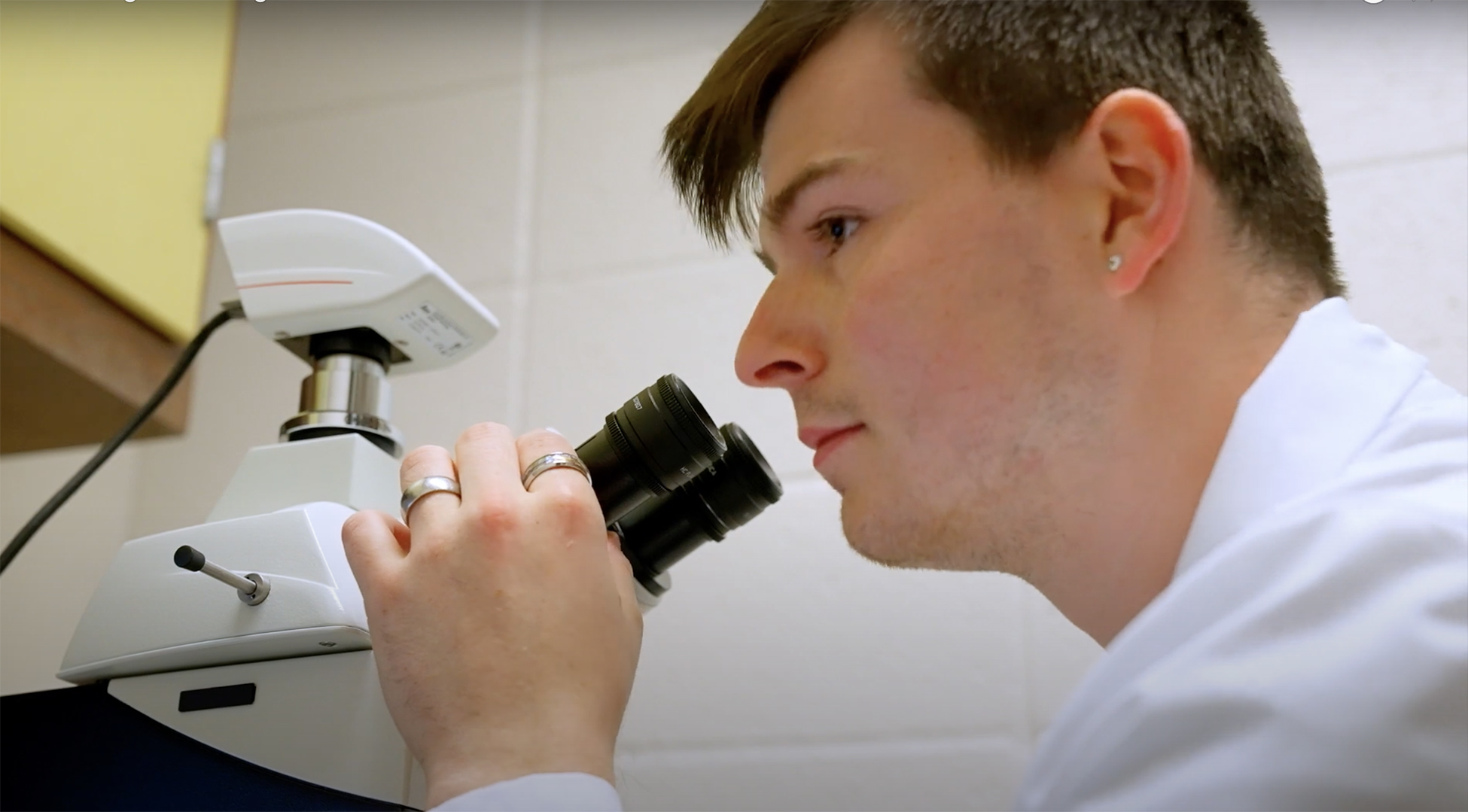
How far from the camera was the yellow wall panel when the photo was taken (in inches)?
37.6

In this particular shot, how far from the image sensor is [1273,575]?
591 mm

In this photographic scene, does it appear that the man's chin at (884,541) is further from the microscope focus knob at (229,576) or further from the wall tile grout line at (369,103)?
the wall tile grout line at (369,103)

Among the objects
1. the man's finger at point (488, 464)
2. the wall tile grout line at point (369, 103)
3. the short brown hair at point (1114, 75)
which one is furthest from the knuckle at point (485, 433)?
the wall tile grout line at point (369, 103)

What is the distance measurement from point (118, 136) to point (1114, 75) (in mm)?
829

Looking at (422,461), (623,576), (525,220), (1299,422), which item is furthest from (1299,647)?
(525,220)

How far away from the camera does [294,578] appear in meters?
0.75

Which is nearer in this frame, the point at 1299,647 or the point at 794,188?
the point at 1299,647

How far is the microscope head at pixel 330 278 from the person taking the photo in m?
0.90

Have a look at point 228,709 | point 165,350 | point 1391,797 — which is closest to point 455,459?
point 228,709

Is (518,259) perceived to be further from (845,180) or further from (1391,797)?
(1391,797)

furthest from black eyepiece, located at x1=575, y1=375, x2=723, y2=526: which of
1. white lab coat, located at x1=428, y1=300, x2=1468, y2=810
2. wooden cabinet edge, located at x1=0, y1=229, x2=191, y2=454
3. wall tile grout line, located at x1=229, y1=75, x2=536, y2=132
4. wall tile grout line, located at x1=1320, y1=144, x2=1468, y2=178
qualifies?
wall tile grout line, located at x1=229, y1=75, x2=536, y2=132

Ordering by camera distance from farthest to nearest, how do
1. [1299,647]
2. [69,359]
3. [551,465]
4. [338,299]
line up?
[69,359] → [338,299] → [551,465] → [1299,647]

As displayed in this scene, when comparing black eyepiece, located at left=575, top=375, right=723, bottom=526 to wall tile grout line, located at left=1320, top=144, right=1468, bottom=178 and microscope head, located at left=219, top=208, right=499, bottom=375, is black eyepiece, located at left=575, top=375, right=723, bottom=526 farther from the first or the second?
wall tile grout line, located at left=1320, top=144, right=1468, bottom=178

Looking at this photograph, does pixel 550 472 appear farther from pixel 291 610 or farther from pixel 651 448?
pixel 291 610
